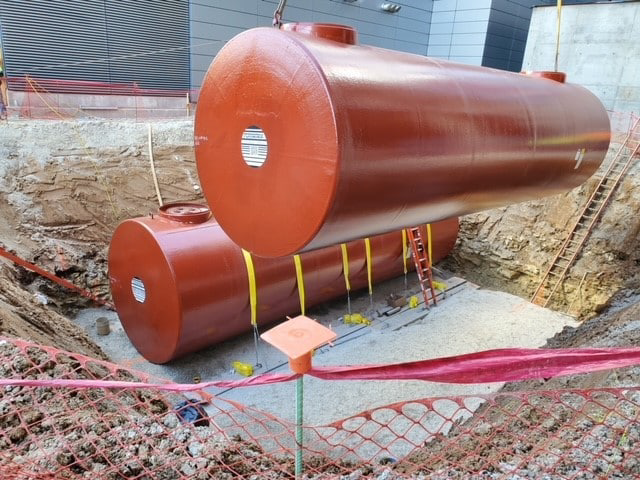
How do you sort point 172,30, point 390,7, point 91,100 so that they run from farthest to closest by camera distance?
point 390,7 < point 172,30 < point 91,100

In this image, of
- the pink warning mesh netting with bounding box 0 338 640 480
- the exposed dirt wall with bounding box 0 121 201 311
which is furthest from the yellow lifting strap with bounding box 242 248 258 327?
the pink warning mesh netting with bounding box 0 338 640 480

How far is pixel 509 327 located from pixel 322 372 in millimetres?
7531

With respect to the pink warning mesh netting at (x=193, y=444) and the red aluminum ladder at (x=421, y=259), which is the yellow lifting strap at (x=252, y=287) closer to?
the pink warning mesh netting at (x=193, y=444)

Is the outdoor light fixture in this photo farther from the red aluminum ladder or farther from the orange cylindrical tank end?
the orange cylindrical tank end

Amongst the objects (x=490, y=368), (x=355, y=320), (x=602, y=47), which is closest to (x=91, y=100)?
(x=355, y=320)

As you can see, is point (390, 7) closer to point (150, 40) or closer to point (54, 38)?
point (150, 40)

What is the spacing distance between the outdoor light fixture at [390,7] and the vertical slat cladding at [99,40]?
350 inches

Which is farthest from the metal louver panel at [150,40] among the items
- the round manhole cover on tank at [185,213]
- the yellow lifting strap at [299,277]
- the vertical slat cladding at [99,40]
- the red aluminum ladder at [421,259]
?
the red aluminum ladder at [421,259]

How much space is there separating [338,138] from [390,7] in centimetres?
2012

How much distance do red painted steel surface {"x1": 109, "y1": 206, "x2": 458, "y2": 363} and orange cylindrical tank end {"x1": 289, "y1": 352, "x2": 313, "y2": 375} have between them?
14.5ft

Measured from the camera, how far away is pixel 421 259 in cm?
952

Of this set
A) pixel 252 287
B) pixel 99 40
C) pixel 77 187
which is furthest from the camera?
pixel 99 40

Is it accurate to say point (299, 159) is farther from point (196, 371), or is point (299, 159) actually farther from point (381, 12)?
point (381, 12)

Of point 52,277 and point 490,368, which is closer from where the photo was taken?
point 490,368
